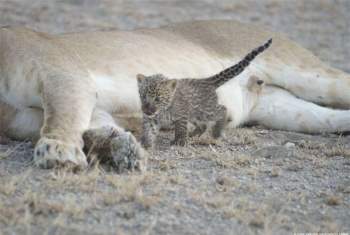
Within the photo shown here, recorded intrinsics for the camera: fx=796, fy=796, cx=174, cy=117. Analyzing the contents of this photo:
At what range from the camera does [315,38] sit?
413 inches

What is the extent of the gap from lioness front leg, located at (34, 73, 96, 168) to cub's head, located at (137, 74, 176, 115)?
13.8 inches

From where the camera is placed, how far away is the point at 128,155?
14.9 feet

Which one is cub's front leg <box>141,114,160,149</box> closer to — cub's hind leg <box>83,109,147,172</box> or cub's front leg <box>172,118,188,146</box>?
cub's front leg <box>172,118,188,146</box>

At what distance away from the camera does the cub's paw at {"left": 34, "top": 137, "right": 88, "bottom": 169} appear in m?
4.42

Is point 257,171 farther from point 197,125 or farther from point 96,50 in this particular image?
point 96,50

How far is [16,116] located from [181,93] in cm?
111

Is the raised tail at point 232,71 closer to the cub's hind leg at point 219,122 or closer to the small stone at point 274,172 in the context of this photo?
the cub's hind leg at point 219,122

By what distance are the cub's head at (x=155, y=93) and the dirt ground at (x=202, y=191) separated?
31cm

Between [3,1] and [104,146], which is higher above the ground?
[3,1]

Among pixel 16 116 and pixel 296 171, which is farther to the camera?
pixel 16 116

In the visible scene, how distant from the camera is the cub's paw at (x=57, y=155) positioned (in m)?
4.42

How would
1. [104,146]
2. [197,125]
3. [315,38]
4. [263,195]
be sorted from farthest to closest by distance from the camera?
[315,38], [197,125], [104,146], [263,195]

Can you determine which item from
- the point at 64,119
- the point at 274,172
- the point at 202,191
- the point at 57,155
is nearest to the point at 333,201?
the point at 274,172

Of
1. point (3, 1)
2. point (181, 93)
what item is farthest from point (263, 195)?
point (3, 1)
